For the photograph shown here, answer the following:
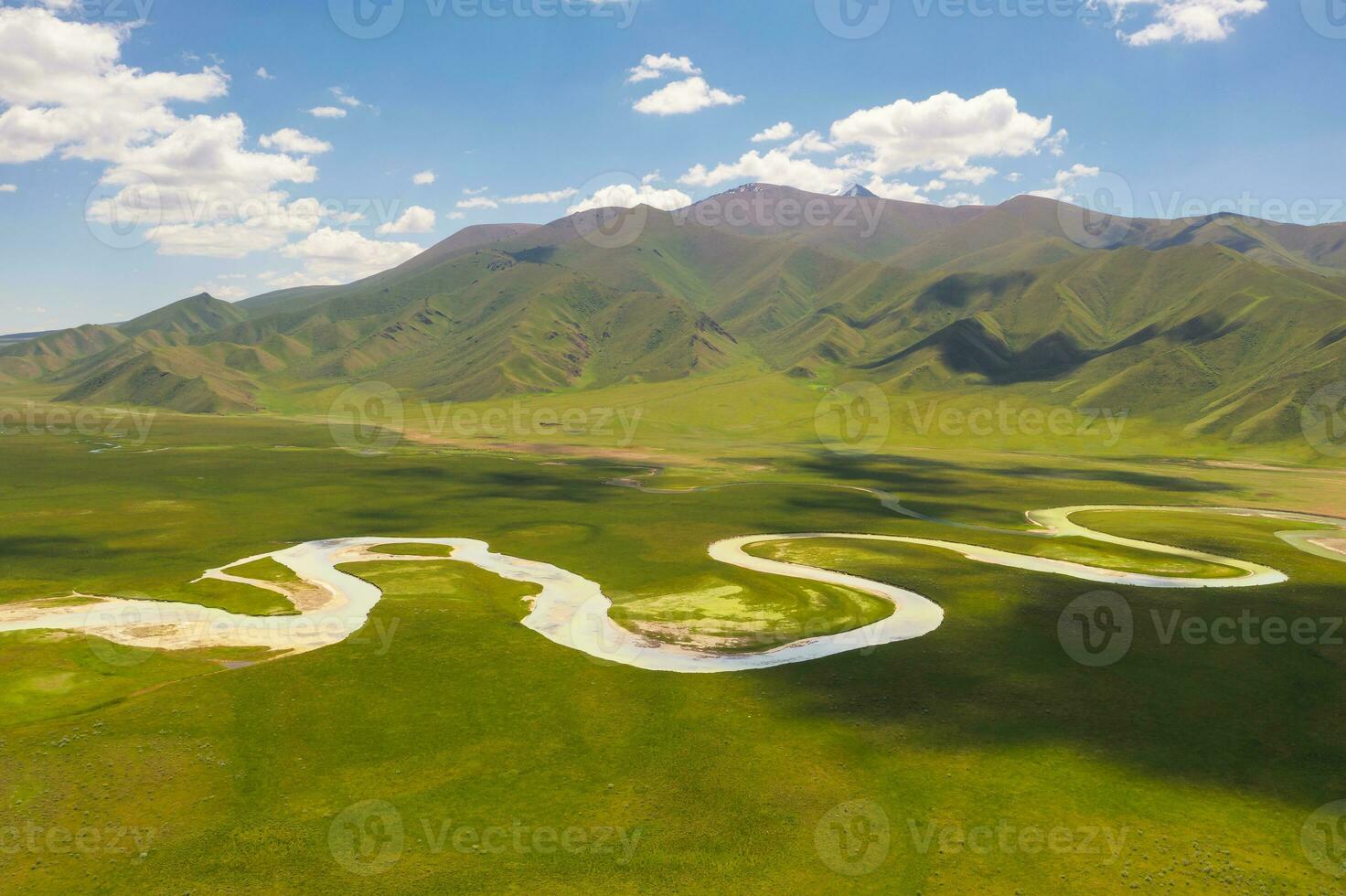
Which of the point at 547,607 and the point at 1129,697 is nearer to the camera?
the point at 1129,697

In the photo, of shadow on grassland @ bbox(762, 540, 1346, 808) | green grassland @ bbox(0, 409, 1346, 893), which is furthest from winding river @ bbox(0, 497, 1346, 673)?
shadow on grassland @ bbox(762, 540, 1346, 808)

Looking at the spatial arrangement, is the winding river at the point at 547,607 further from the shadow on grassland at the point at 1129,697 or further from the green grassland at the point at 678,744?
the shadow on grassland at the point at 1129,697

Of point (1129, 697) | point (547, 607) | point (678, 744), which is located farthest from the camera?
point (547, 607)

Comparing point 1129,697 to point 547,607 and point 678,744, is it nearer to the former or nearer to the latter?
point 678,744

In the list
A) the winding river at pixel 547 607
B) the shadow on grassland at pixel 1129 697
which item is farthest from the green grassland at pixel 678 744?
the winding river at pixel 547 607

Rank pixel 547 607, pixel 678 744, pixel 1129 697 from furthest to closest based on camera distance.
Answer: pixel 547 607
pixel 1129 697
pixel 678 744

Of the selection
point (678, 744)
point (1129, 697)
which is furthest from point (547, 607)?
point (1129, 697)

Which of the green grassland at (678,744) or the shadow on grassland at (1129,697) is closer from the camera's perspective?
the green grassland at (678,744)
